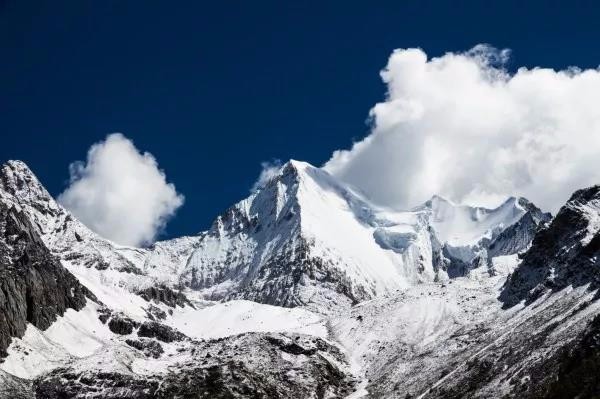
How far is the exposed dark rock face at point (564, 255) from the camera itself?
149m

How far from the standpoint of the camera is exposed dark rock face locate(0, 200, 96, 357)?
499ft

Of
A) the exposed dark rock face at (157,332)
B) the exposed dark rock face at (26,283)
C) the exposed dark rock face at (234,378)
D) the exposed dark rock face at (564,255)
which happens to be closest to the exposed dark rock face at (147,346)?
the exposed dark rock face at (157,332)

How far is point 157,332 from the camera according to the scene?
7584 inches

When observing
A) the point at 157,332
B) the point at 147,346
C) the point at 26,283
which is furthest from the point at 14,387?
the point at 157,332

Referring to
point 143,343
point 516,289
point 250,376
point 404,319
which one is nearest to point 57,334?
point 143,343

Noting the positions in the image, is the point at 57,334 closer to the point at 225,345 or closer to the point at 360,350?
the point at 225,345

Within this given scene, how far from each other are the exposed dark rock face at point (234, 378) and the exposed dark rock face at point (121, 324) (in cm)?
3929

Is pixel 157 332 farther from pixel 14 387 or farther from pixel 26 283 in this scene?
pixel 14 387

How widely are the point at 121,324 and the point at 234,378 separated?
64660 millimetres

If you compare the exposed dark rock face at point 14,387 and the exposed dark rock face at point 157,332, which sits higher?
the exposed dark rock face at point 157,332

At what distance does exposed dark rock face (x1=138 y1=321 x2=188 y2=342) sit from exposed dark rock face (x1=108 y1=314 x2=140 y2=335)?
A: 8.02ft

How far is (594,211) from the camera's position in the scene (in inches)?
6698

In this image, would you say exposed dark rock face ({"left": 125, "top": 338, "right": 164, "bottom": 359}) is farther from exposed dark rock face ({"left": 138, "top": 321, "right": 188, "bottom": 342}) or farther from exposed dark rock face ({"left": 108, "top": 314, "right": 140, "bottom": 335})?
exposed dark rock face ({"left": 108, "top": 314, "right": 140, "bottom": 335})

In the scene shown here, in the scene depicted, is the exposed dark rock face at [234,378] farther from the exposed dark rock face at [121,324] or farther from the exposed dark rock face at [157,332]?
the exposed dark rock face at [121,324]
